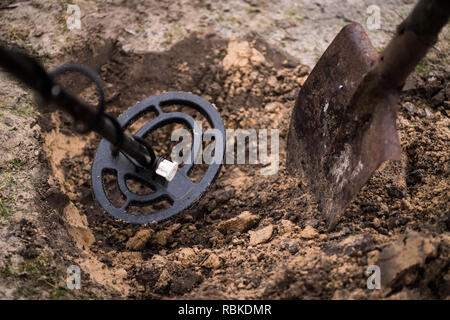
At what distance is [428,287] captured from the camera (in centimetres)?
179

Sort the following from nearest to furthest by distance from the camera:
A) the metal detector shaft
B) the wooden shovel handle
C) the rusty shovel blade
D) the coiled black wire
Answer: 1. the metal detector shaft
2. the wooden shovel handle
3. the coiled black wire
4. the rusty shovel blade

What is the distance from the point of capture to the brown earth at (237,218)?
1.92 metres

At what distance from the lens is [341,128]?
2312 millimetres

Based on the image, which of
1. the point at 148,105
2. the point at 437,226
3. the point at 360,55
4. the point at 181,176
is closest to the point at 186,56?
the point at 148,105

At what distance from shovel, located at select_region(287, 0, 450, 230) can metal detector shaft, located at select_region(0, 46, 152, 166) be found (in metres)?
1.12

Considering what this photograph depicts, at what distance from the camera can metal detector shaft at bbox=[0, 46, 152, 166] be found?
1.58 m

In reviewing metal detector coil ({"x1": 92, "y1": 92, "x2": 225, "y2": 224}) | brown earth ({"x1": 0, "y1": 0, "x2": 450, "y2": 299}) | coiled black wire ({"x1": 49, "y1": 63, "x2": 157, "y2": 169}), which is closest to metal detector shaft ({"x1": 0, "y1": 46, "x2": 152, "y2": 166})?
coiled black wire ({"x1": 49, "y1": 63, "x2": 157, "y2": 169})

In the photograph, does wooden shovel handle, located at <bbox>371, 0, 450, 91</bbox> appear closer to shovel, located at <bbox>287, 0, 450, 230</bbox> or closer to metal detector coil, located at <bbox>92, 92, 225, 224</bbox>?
shovel, located at <bbox>287, 0, 450, 230</bbox>

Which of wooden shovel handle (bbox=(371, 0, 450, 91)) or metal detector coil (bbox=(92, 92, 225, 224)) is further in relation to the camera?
metal detector coil (bbox=(92, 92, 225, 224))

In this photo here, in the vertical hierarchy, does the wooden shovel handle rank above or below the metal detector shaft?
above

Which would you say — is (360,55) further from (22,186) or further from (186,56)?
(22,186)

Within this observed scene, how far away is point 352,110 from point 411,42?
49 cm

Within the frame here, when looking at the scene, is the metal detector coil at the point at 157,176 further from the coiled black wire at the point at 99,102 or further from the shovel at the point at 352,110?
the shovel at the point at 352,110

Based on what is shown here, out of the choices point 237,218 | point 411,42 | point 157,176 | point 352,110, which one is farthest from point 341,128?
point 157,176
